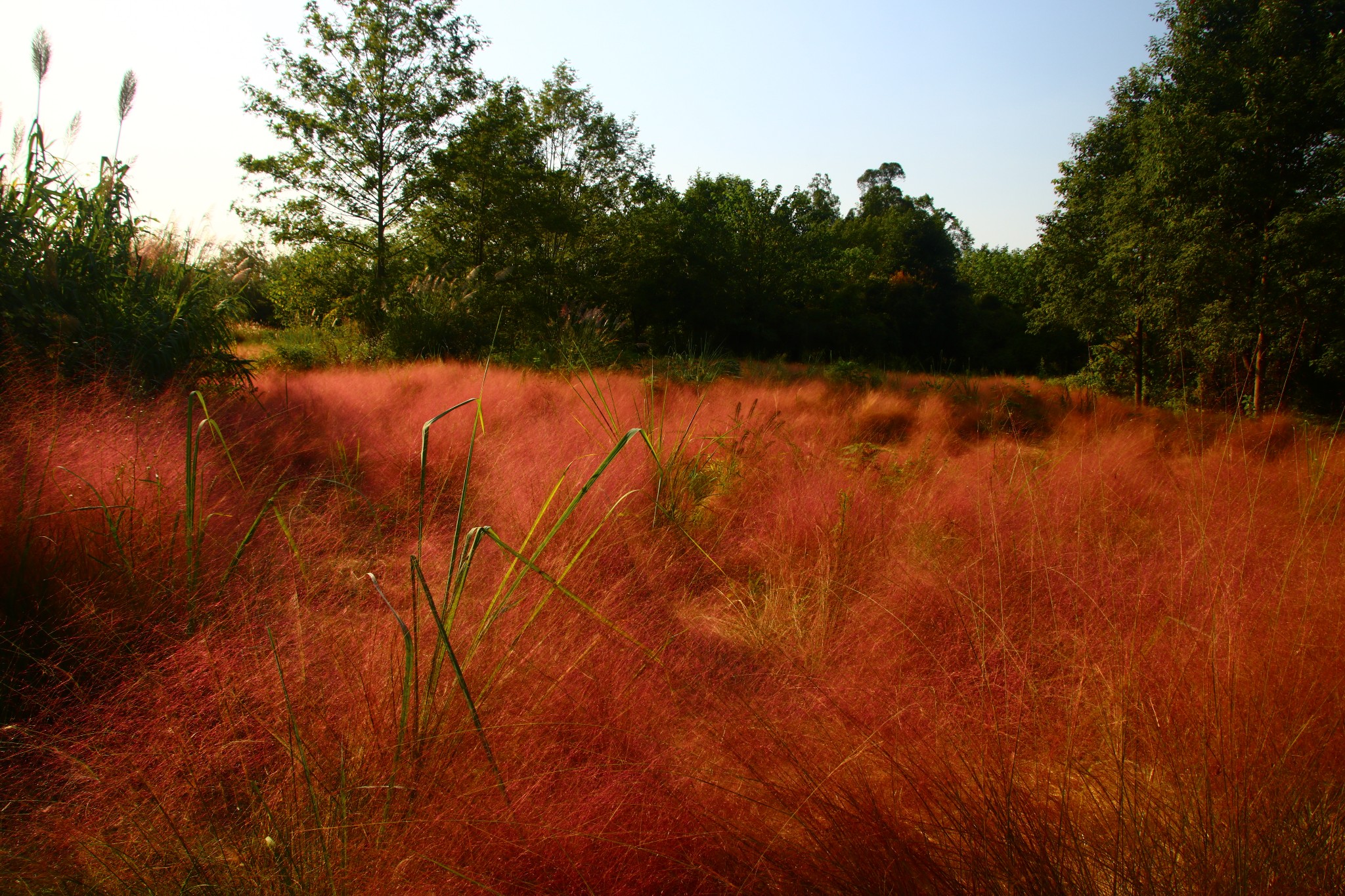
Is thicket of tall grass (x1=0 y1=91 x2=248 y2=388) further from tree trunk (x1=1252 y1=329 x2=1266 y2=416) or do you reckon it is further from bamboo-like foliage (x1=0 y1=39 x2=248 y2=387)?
tree trunk (x1=1252 y1=329 x2=1266 y2=416)

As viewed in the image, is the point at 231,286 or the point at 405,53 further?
the point at 405,53

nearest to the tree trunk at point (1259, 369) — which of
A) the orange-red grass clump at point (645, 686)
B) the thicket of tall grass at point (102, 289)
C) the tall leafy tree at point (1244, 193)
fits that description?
the tall leafy tree at point (1244, 193)

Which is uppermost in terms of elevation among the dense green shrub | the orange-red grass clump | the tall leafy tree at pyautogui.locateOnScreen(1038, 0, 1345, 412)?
the tall leafy tree at pyautogui.locateOnScreen(1038, 0, 1345, 412)

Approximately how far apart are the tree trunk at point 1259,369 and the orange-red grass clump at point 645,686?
731cm

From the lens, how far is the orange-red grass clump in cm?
107

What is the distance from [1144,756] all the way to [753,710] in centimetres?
91

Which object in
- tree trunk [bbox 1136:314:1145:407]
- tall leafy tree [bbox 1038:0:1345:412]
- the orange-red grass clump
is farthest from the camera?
tree trunk [bbox 1136:314:1145:407]

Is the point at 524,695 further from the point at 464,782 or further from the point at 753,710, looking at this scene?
the point at 753,710

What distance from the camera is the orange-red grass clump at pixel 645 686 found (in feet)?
3.52

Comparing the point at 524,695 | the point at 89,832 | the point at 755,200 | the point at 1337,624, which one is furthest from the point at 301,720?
the point at 755,200

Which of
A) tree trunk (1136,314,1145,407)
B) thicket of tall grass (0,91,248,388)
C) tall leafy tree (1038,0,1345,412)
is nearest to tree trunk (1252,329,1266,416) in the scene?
tall leafy tree (1038,0,1345,412)

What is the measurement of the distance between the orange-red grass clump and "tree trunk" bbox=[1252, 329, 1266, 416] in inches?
288

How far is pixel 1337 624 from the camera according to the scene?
173 cm

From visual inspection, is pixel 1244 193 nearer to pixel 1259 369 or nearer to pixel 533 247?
pixel 1259 369
